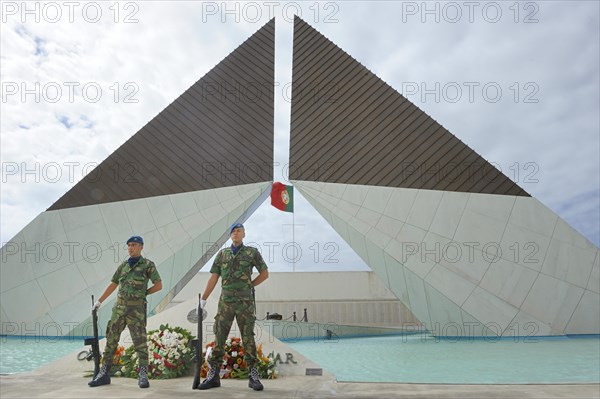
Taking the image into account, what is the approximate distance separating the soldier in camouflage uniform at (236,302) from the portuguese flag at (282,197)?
1127 centimetres

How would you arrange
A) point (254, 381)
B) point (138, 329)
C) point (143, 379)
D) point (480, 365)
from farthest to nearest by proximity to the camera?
point (480, 365) < point (138, 329) < point (143, 379) < point (254, 381)

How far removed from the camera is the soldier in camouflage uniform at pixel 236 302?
4.14 meters

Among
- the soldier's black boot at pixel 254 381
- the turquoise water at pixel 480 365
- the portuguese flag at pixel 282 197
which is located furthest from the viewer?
the portuguese flag at pixel 282 197

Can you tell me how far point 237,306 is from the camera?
4.21 meters

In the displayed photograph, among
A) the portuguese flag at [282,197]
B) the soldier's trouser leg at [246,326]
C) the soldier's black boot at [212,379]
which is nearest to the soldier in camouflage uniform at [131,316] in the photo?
the soldier's black boot at [212,379]

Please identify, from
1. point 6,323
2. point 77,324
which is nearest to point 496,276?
point 77,324

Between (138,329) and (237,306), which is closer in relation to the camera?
(237,306)

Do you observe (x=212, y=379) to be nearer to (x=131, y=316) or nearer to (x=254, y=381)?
(x=254, y=381)

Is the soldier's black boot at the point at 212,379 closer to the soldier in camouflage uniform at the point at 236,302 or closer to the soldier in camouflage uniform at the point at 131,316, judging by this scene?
the soldier in camouflage uniform at the point at 236,302

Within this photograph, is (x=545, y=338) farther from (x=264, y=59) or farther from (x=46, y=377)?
(x=264, y=59)

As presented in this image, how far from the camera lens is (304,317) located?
20.8 metres

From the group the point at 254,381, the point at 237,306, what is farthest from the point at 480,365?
the point at 237,306

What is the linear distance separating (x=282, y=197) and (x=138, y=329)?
11.7 m

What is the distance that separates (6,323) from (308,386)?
12.0 meters
